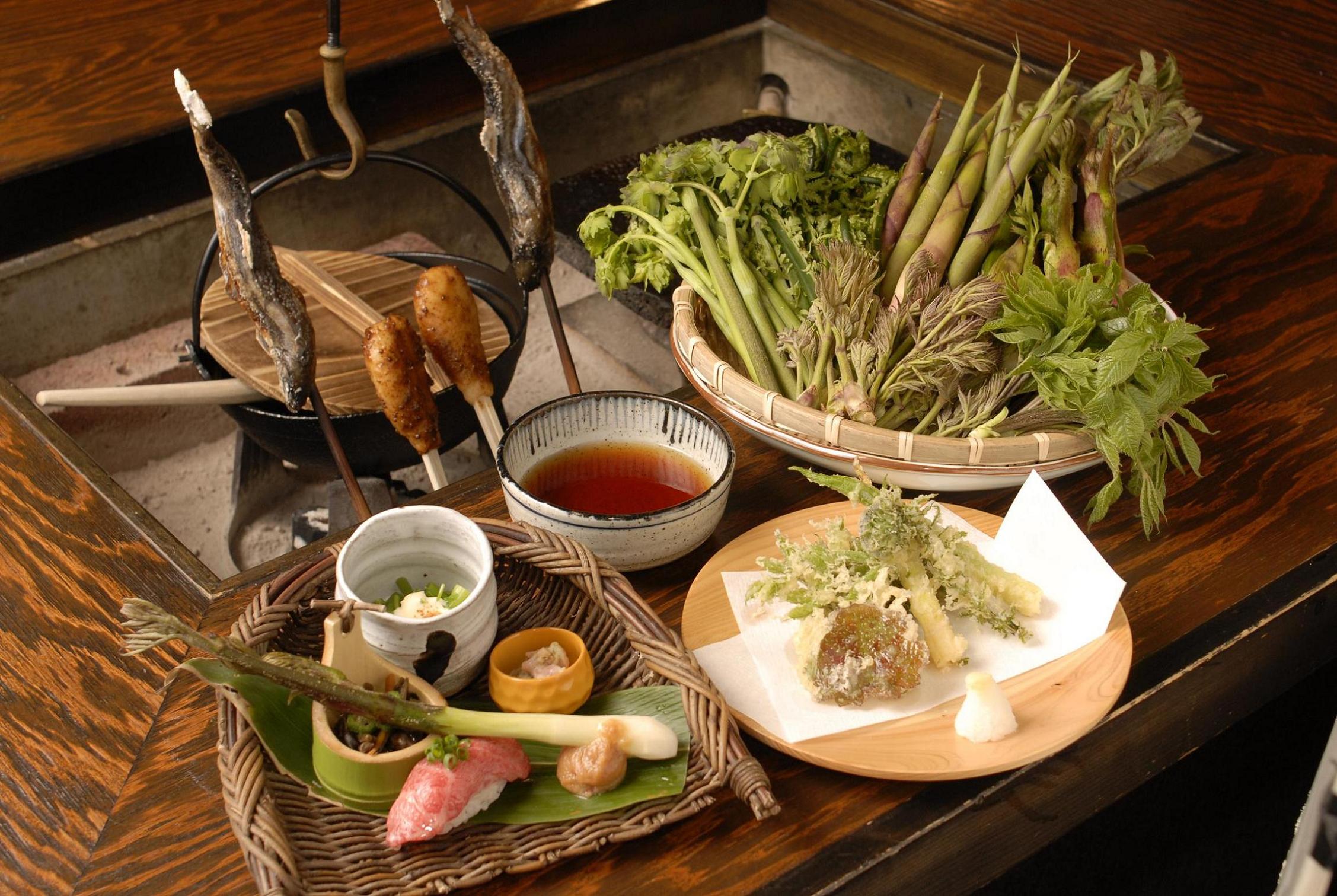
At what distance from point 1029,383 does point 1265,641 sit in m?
0.44

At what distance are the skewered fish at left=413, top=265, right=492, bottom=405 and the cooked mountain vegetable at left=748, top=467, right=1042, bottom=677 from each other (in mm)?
582

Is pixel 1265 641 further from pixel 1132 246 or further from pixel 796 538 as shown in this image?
pixel 1132 246

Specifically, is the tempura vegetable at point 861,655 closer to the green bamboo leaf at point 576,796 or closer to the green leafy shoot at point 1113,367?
the green bamboo leaf at point 576,796

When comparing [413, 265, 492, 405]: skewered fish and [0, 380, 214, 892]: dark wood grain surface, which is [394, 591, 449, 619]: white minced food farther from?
[413, 265, 492, 405]: skewered fish

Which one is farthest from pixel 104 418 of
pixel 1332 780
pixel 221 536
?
pixel 1332 780

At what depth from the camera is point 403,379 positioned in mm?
→ 1522

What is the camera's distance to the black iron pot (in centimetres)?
180

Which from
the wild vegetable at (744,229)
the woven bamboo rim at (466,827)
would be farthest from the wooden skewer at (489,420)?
the woven bamboo rim at (466,827)

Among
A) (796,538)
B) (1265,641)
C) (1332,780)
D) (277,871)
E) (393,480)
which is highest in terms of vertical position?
(1332,780)

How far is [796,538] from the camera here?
1404 mm

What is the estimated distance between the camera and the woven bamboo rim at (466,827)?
0.99 m

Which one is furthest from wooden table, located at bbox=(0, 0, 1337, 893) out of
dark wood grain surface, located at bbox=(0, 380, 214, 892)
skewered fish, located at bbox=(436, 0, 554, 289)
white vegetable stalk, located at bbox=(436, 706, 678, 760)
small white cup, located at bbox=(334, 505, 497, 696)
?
skewered fish, located at bbox=(436, 0, 554, 289)

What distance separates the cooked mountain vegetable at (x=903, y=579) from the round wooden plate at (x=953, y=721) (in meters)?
0.06

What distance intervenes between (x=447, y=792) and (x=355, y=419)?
923 mm
